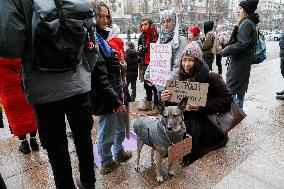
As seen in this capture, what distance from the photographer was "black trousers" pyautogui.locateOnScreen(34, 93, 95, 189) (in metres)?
2.34

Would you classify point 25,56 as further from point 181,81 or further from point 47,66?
point 181,81

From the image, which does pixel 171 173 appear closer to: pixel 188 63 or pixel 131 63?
pixel 188 63

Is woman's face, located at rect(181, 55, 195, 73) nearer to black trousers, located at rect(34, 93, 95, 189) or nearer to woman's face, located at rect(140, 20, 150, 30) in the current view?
black trousers, located at rect(34, 93, 95, 189)

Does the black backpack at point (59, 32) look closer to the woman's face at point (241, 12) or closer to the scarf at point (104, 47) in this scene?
the scarf at point (104, 47)

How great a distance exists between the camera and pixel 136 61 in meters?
7.12

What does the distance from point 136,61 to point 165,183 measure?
4365mm

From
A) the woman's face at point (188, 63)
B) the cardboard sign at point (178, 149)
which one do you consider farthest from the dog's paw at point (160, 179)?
the woman's face at point (188, 63)

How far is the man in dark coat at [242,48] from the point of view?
15.7ft

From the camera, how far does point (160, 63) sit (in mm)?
4816

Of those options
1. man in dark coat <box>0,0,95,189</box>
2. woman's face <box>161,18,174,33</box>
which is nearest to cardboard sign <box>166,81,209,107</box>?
woman's face <box>161,18,174,33</box>

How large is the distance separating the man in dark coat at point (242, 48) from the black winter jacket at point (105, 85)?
2.35 metres

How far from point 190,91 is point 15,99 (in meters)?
2.14

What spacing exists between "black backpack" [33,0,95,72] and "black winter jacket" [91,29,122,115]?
699 mm

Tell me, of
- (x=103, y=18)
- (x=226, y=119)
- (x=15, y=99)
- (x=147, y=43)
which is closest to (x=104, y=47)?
(x=103, y=18)
